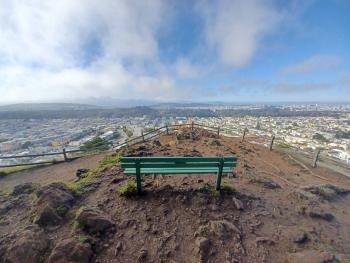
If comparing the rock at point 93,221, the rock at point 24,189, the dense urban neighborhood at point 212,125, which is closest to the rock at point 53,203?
the rock at point 93,221

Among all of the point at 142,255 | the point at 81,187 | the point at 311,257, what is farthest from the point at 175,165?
the point at 311,257

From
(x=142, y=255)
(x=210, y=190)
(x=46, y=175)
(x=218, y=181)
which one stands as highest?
(x=218, y=181)

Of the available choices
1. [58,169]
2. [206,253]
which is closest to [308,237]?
[206,253]

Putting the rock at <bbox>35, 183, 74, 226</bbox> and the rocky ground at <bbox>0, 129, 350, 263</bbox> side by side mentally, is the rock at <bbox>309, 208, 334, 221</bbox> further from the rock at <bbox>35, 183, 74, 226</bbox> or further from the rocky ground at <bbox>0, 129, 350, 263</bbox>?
the rock at <bbox>35, 183, 74, 226</bbox>

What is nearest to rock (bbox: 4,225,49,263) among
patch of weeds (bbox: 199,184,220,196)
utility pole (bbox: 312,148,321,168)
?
patch of weeds (bbox: 199,184,220,196)

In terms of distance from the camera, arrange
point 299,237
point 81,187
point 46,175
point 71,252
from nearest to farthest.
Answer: point 71,252, point 299,237, point 81,187, point 46,175

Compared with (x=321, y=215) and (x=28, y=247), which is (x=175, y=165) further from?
(x=321, y=215)

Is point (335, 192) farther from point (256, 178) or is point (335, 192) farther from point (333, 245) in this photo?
point (333, 245)
